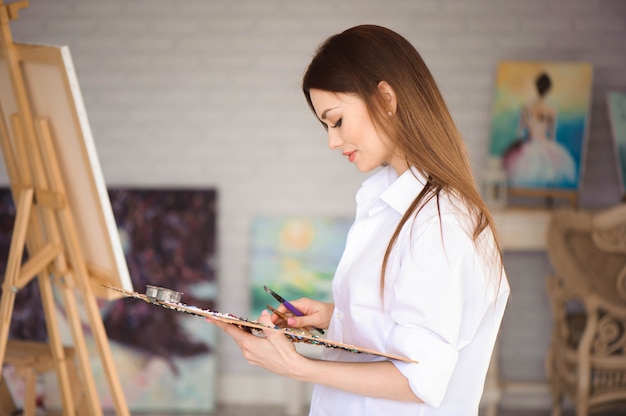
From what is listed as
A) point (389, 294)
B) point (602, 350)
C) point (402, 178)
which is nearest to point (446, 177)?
point (402, 178)

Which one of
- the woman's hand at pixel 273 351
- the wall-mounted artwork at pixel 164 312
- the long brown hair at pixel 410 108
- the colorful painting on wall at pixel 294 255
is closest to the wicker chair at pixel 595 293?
the colorful painting on wall at pixel 294 255

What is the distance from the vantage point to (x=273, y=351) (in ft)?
4.46

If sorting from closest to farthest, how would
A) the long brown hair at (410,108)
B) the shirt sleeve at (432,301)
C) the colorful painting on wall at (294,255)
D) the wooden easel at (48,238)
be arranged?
the shirt sleeve at (432,301) < the long brown hair at (410,108) < the wooden easel at (48,238) < the colorful painting on wall at (294,255)

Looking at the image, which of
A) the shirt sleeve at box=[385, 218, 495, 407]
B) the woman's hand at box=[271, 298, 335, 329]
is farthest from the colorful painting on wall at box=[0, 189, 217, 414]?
the shirt sleeve at box=[385, 218, 495, 407]

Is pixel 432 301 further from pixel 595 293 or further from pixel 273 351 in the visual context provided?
pixel 595 293

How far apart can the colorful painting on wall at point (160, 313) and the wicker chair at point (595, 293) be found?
1.76 m

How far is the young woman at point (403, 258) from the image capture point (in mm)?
1284

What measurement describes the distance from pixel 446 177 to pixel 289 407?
2945 mm


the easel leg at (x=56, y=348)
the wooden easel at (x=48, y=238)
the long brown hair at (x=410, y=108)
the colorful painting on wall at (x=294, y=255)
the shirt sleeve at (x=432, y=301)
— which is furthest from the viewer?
the colorful painting on wall at (x=294, y=255)

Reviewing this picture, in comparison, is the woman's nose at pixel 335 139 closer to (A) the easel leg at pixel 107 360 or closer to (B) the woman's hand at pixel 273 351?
(B) the woman's hand at pixel 273 351

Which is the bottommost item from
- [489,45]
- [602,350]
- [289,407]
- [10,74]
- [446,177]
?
[289,407]

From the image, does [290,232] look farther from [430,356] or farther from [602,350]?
[430,356]

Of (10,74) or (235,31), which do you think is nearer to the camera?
(10,74)

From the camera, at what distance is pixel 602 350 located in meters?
3.41
